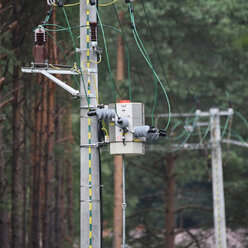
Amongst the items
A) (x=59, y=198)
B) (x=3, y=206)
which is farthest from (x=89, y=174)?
(x=59, y=198)

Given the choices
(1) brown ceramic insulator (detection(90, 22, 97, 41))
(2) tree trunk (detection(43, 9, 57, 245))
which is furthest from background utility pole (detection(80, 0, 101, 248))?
(2) tree trunk (detection(43, 9, 57, 245))

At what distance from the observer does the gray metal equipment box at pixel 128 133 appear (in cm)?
1178

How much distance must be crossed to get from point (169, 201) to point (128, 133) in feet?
80.7

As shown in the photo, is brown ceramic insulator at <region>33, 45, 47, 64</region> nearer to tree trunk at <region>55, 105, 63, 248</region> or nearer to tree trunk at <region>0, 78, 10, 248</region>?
tree trunk at <region>0, 78, 10, 248</region>

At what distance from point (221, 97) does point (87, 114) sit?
82.5 feet

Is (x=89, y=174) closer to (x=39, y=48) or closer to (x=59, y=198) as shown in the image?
(x=39, y=48)

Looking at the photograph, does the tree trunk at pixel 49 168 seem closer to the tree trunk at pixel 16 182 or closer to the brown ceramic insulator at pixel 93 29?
the tree trunk at pixel 16 182

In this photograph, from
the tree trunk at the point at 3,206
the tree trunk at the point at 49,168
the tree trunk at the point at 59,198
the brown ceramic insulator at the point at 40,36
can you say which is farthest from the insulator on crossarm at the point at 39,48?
the tree trunk at the point at 59,198

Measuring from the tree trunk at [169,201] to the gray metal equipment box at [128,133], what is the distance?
23492mm

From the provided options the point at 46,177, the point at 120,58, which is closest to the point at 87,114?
the point at 46,177

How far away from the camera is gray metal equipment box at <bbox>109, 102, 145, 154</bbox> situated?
11.8m

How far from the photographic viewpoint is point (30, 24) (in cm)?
2106

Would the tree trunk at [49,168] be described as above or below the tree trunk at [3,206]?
above

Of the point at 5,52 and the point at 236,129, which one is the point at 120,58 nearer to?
the point at 236,129
